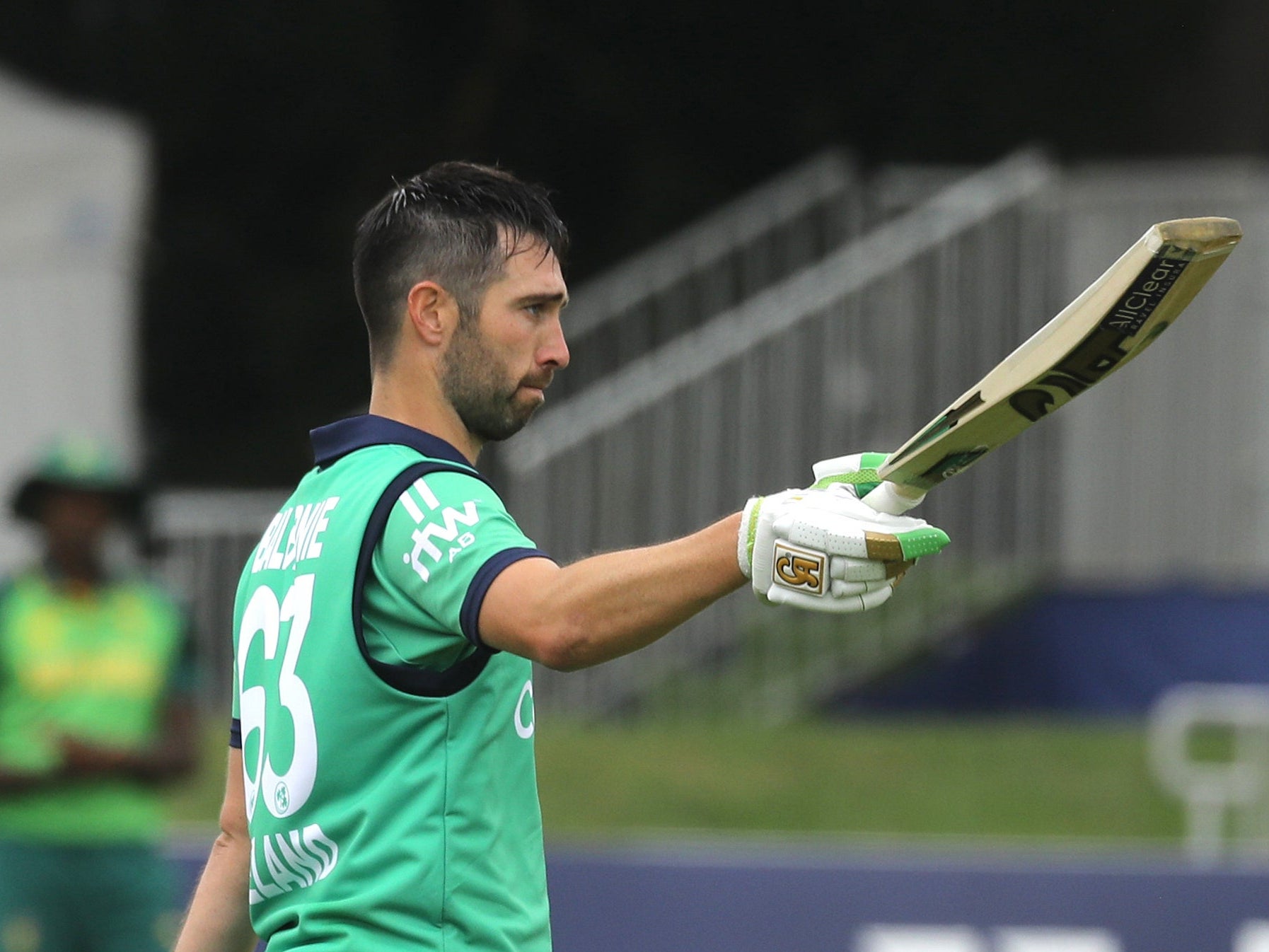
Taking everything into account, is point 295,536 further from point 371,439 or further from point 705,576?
point 705,576

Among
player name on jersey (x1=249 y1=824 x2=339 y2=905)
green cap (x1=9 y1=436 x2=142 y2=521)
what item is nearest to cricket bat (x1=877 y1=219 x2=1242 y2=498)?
player name on jersey (x1=249 y1=824 x2=339 y2=905)

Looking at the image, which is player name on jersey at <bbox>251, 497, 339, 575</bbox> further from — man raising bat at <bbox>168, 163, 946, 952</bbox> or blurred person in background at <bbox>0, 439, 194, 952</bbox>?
blurred person in background at <bbox>0, 439, 194, 952</bbox>

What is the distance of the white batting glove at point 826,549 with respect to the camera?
7.75 feet

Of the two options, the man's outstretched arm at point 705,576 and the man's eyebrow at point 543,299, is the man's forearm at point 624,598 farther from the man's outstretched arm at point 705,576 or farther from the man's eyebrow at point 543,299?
the man's eyebrow at point 543,299

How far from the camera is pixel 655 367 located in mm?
11016

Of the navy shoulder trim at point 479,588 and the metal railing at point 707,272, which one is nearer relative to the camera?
the navy shoulder trim at point 479,588

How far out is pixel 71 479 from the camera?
626cm

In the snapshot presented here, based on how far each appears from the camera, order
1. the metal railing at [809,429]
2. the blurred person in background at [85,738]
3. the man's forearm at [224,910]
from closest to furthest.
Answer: the man's forearm at [224,910] < the blurred person in background at [85,738] < the metal railing at [809,429]

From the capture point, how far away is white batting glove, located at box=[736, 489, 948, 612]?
236 cm

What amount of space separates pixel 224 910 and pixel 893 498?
1320 millimetres

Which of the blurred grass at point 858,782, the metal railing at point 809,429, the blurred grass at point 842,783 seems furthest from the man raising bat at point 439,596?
the metal railing at point 809,429

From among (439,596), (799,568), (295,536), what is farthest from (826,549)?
(295,536)

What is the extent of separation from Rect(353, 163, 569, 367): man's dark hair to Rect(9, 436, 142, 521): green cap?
3.47m

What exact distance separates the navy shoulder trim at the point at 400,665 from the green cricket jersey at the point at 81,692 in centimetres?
344
